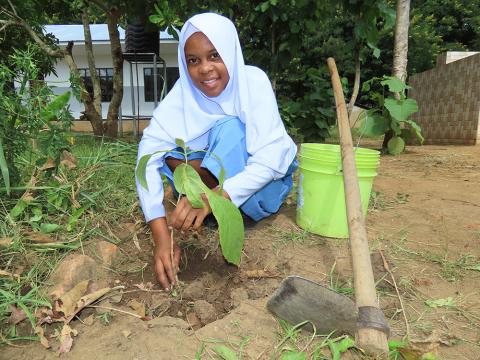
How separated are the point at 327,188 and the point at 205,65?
0.78m

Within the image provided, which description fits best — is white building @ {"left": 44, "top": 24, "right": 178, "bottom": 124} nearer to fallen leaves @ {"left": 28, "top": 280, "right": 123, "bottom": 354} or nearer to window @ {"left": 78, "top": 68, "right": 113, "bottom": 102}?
window @ {"left": 78, "top": 68, "right": 113, "bottom": 102}

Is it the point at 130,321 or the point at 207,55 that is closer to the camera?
the point at 130,321

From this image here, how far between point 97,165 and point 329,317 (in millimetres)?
1334

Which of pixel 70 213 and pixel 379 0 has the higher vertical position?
pixel 379 0

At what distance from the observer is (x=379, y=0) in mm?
2924

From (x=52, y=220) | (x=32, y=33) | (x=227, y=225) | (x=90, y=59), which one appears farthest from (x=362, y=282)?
(x=90, y=59)

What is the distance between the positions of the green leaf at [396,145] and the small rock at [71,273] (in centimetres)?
401

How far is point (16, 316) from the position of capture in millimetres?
1196

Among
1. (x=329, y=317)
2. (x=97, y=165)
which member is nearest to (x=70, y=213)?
(x=97, y=165)

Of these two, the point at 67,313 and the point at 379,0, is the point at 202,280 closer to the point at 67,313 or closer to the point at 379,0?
the point at 67,313

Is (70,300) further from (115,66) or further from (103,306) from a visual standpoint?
(115,66)

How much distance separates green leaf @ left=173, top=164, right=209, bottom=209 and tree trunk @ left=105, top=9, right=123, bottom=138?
3999mm

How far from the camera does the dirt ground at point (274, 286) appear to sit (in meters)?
1.10

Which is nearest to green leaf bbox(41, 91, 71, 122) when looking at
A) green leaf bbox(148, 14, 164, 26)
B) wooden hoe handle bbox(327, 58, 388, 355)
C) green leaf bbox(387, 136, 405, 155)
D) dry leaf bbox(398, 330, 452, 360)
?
wooden hoe handle bbox(327, 58, 388, 355)
